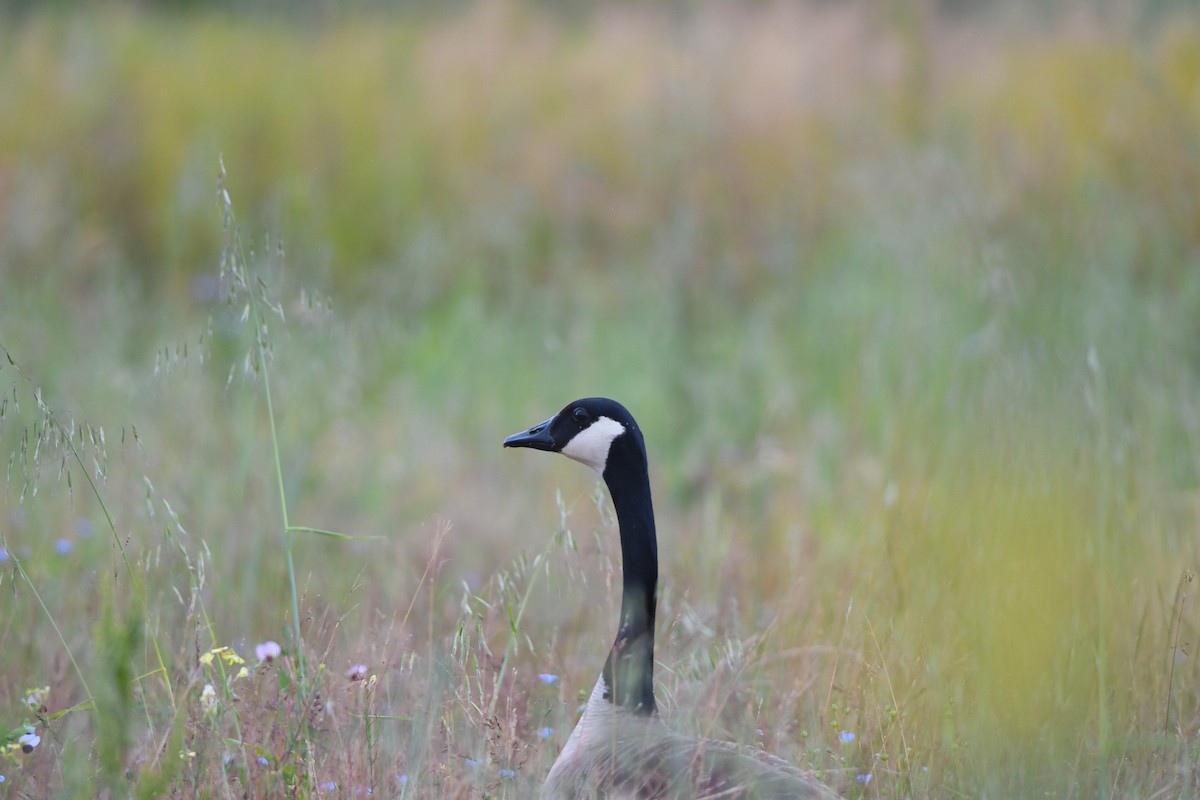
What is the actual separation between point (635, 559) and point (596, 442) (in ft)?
0.89

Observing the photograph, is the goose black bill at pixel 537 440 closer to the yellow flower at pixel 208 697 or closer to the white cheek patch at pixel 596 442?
the white cheek patch at pixel 596 442

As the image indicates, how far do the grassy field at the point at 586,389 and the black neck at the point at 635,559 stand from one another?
68mm

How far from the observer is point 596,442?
2.85m

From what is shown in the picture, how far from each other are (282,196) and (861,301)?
11.4 feet

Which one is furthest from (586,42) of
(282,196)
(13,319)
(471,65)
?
(13,319)

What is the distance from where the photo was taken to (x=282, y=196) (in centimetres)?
769

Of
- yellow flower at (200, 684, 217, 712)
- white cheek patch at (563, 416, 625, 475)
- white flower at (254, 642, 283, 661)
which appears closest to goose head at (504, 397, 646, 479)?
white cheek patch at (563, 416, 625, 475)

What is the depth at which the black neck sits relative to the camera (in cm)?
269

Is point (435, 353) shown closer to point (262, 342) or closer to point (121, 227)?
point (121, 227)

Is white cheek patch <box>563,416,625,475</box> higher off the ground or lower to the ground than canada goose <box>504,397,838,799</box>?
higher

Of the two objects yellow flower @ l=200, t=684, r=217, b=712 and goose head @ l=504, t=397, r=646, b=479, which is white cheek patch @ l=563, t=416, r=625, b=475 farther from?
yellow flower @ l=200, t=684, r=217, b=712

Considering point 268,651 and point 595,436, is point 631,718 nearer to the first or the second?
point 595,436

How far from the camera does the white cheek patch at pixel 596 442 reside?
2832 mm

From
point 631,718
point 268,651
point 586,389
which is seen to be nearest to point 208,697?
point 268,651
